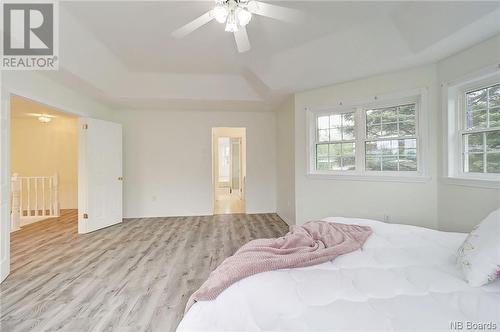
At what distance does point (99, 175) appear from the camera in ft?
13.3

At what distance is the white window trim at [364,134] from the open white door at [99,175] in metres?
3.72

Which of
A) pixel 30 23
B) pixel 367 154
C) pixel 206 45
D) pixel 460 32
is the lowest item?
pixel 367 154

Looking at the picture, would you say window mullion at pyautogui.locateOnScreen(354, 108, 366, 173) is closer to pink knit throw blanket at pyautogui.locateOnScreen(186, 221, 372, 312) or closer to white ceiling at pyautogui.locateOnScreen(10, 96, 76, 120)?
pink knit throw blanket at pyautogui.locateOnScreen(186, 221, 372, 312)

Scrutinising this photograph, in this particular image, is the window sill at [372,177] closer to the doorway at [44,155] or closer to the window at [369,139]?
the window at [369,139]

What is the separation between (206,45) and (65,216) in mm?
4896

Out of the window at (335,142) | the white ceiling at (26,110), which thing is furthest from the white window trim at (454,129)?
the white ceiling at (26,110)

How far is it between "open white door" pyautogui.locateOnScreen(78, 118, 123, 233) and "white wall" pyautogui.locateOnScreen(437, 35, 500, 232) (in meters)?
5.31

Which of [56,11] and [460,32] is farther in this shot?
[56,11]

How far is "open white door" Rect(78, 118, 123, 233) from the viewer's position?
3842 mm

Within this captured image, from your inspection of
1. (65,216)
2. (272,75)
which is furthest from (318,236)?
(65,216)

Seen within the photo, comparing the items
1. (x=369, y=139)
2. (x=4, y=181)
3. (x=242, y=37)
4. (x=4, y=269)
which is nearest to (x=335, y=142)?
(x=369, y=139)

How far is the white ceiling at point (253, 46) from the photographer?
2232mm

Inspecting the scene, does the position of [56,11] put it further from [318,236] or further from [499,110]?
[499,110]

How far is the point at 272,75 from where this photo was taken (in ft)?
11.3
